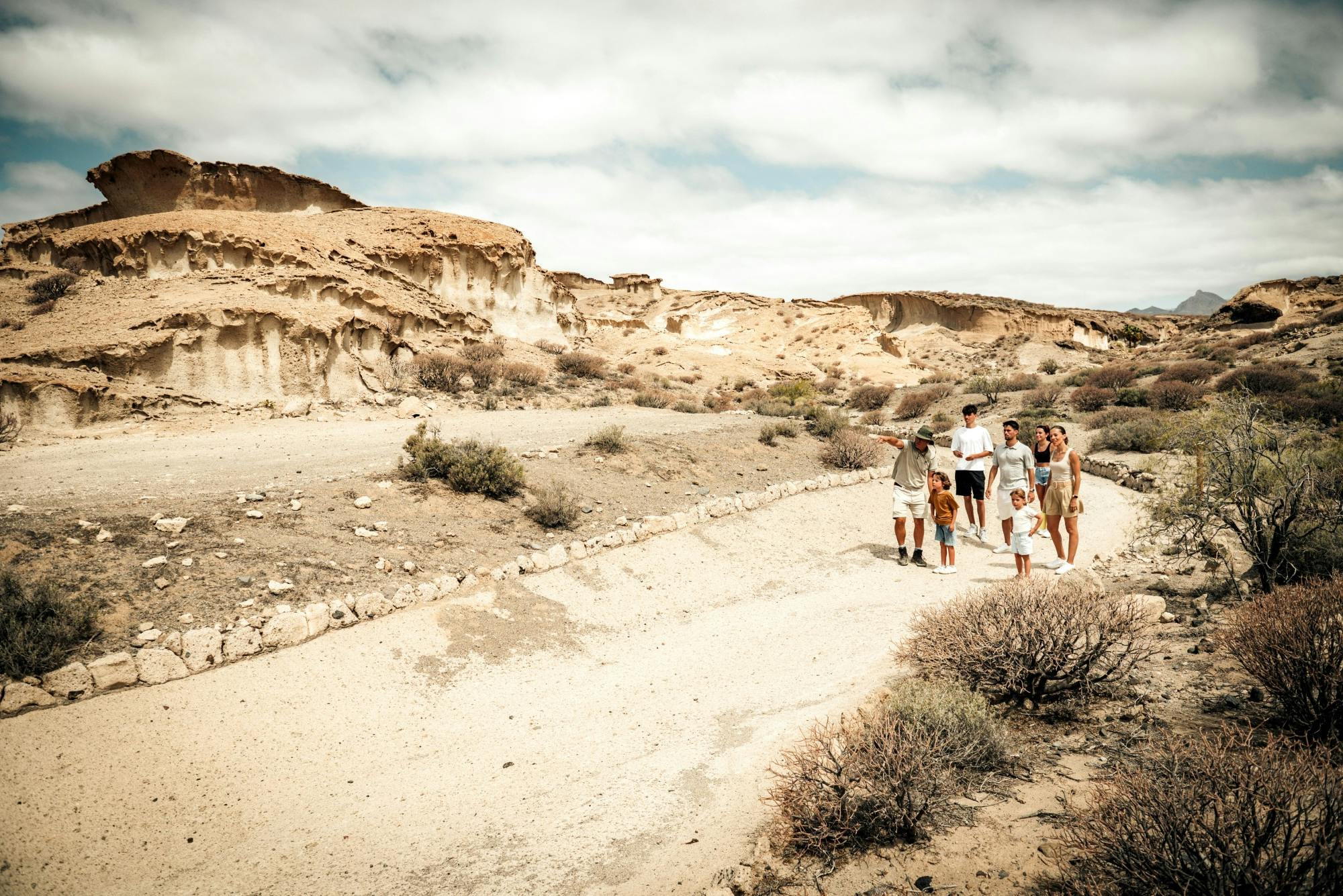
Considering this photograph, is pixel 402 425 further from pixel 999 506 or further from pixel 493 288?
pixel 493 288

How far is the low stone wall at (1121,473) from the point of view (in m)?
12.9

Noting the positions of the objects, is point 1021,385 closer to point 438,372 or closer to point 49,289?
point 438,372

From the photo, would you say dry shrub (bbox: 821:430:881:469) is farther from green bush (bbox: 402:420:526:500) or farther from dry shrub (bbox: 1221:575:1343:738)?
dry shrub (bbox: 1221:575:1343:738)

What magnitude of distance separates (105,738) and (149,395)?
12348mm

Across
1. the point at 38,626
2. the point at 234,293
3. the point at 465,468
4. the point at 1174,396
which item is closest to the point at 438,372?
the point at 234,293

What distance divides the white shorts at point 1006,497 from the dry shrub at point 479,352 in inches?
670

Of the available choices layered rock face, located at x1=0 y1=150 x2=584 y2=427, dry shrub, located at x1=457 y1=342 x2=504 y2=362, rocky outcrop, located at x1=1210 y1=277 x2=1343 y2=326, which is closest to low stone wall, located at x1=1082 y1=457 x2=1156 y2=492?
dry shrub, located at x1=457 y1=342 x2=504 y2=362

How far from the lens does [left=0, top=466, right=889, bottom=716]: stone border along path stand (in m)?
4.66

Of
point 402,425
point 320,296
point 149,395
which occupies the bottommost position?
point 402,425

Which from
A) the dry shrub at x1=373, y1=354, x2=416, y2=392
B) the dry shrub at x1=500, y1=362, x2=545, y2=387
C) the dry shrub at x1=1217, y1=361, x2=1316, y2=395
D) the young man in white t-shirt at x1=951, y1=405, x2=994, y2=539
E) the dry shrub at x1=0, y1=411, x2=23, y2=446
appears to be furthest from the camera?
the dry shrub at x1=500, y1=362, x2=545, y2=387

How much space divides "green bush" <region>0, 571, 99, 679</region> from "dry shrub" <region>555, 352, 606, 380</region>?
1987cm

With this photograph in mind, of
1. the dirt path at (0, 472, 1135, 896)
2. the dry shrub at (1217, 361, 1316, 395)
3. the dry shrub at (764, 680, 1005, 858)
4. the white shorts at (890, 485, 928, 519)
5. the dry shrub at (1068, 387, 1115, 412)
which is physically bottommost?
the dirt path at (0, 472, 1135, 896)

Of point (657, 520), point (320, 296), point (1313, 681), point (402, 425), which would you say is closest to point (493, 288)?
point (320, 296)

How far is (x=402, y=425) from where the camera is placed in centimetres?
1430
